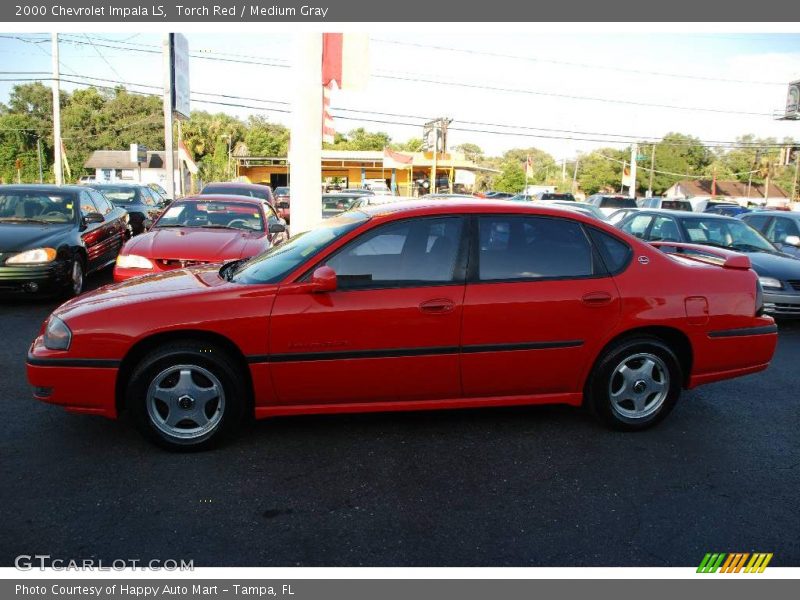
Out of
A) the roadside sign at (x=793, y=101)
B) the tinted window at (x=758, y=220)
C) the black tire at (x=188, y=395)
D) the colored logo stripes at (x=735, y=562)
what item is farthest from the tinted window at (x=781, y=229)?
the roadside sign at (x=793, y=101)

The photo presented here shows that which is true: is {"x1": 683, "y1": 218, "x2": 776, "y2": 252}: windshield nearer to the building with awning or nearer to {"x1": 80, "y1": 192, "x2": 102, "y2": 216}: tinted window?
{"x1": 80, "y1": 192, "x2": 102, "y2": 216}: tinted window

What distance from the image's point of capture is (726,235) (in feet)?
32.4

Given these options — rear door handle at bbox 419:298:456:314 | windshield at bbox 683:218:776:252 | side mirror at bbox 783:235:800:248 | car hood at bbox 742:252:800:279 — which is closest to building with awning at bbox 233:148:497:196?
side mirror at bbox 783:235:800:248

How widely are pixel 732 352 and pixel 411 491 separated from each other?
2.62 meters

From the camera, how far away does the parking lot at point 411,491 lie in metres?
3.11

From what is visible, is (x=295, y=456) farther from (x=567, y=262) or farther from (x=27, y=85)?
(x=27, y=85)

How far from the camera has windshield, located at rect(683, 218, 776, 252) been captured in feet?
32.0

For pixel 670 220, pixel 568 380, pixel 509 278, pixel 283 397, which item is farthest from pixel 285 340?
pixel 670 220

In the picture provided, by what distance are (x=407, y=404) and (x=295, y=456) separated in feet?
2.57

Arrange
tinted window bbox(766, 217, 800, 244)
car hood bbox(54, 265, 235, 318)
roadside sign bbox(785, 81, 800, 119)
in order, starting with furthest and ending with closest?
roadside sign bbox(785, 81, 800, 119), tinted window bbox(766, 217, 800, 244), car hood bbox(54, 265, 235, 318)

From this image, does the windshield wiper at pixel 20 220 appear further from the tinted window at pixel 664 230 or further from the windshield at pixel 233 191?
the tinted window at pixel 664 230

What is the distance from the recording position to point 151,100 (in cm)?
7844

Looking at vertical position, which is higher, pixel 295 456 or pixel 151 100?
pixel 151 100

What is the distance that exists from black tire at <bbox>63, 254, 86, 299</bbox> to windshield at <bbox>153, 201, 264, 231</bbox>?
4.17ft
